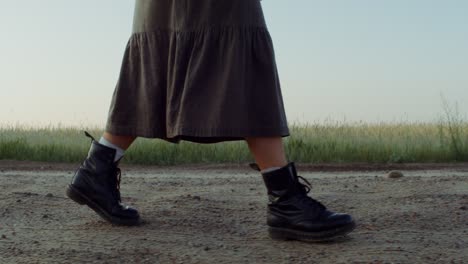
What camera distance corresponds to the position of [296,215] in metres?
3.27

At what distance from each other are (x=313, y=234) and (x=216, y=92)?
0.70 meters

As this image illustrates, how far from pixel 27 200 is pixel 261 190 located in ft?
4.51

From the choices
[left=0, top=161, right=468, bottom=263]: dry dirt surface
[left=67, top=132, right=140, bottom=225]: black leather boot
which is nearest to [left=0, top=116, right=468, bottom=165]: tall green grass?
[left=0, top=161, right=468, bottom=263]: dry dirt surface

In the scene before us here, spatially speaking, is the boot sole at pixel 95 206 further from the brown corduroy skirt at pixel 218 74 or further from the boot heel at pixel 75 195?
the brown corduroy skirt at pixel 218 74

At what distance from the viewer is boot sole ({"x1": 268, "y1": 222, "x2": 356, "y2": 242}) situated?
326cm

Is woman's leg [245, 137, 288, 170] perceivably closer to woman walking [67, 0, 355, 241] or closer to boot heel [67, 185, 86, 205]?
woman walking [67, 0, 355, 241]

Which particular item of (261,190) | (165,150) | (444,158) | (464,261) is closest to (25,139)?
(165,150)

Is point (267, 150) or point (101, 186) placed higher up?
point (267, 150)

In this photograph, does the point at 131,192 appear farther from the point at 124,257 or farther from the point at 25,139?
the point at 25,139

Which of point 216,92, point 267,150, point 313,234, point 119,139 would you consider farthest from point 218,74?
point 313,234

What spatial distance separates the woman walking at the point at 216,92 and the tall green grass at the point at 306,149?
492cm

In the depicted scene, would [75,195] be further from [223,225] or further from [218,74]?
[218,74]

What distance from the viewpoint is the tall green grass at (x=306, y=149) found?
836cm

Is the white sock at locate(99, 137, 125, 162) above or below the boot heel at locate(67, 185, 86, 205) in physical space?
above
